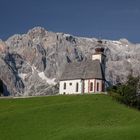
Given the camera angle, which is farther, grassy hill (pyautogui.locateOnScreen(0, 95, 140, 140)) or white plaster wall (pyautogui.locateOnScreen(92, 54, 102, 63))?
white plaster wall (pyautogui.locateOnScreen(92, 54, 102, 63))

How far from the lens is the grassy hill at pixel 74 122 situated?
191 ft

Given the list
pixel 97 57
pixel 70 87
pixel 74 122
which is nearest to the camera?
pixel 74 122

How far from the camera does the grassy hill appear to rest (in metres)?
58.1

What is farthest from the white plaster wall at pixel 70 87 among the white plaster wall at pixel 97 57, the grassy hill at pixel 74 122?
the grassy hill at pixel 74 122

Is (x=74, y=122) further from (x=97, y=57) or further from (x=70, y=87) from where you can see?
(x=97, y=57)

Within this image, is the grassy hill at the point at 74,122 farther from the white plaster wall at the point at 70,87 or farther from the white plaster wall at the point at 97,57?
the white plaster wall at the point at 97,57

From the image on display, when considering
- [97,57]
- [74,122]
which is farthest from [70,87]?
[74,122]

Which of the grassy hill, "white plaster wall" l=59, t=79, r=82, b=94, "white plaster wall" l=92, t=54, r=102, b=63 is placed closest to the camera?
the grassy hill

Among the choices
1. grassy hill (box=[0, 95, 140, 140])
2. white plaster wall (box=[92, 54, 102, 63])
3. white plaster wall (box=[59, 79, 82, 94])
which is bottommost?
grassy hill (box=[0, 95, 140, 140])

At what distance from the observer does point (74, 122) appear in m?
71.3

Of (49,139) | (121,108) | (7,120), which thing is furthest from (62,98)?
(49,139)

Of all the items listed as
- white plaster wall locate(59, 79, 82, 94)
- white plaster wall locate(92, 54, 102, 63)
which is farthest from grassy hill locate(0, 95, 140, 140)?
white plaster wall locate(92, 54, 102, 63)

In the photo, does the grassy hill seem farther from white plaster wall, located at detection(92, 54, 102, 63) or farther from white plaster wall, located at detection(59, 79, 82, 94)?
white plaster wall, located at detection(92, 54, 102, 63)

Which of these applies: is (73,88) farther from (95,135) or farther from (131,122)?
(95,135)
